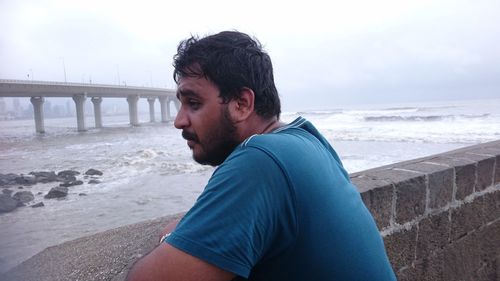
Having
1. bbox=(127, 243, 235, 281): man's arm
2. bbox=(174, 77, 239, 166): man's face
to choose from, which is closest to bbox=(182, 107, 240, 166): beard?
bbox=(174, 77, 239, 166): man's face

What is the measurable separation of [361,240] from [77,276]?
1258 millimetres

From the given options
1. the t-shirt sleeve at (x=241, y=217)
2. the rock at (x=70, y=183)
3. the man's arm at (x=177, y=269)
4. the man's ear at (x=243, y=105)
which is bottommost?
the rock at (x=70, y=183)

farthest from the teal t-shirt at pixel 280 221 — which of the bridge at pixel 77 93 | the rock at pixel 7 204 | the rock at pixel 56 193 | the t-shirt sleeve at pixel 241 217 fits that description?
the bridge at pixel 77 93

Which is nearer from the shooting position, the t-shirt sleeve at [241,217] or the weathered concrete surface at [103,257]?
the t-shirt sleeve at [241,217]

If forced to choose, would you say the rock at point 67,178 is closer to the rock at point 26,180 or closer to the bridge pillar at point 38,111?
the rock at point 26,180

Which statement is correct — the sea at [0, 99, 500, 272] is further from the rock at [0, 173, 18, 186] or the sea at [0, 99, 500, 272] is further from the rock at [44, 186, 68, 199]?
the rock at [0, 173, 18, 186]

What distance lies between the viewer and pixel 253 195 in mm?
909

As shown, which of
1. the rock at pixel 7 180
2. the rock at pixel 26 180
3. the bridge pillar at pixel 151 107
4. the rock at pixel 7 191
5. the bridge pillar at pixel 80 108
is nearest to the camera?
the rock at pixel 7 191

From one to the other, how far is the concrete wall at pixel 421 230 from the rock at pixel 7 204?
8.45 metres

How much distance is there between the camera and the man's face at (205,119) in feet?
3.96

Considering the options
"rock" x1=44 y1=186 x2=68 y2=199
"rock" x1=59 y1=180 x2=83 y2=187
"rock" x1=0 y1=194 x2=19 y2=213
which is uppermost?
"rock" x1=0 y1=194 x2=19 y2=213

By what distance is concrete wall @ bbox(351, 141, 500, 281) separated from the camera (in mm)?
2217

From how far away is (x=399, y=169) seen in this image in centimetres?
256

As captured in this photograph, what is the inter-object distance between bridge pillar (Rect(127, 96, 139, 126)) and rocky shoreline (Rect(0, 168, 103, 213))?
140 feet
